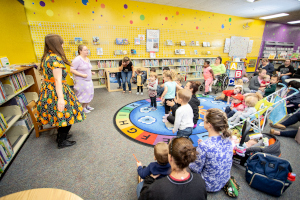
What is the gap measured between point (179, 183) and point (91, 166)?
1583 mm

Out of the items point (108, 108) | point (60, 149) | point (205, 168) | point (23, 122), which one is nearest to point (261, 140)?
point (205, 168)

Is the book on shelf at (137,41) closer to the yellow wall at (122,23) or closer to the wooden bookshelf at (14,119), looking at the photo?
the yellow wall at (122,23)

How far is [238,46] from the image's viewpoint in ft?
29.6

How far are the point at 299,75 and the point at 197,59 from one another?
4142 millimetres

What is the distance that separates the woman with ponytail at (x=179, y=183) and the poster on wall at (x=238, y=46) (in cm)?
992

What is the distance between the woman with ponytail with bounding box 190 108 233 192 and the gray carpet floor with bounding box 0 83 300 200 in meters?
0.44

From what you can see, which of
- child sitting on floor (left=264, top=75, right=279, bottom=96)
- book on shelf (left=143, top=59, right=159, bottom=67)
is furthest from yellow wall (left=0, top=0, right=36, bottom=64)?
child sitting on floor (left=264, top=75, right=279, bottom=96)

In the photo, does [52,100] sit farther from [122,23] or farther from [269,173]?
[122,23]

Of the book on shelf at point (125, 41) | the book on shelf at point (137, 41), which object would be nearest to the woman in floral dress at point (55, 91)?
the book on shelf at point (125, 41)

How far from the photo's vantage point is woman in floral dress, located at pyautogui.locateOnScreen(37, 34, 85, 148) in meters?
1.89

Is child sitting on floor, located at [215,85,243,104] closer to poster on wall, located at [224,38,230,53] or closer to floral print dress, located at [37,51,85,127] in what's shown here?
floral print dress, located at [37,51,85,127]

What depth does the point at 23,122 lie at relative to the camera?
Result: 101 inches

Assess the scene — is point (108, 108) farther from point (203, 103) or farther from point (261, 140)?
point (261, 140)

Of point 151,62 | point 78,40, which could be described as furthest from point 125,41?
point 78,40
